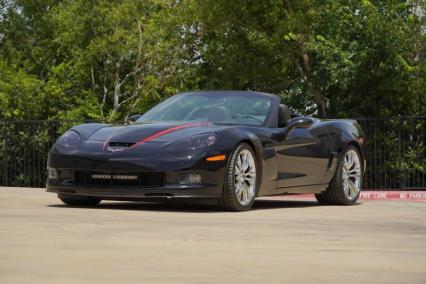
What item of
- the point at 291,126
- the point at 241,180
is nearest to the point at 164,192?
the point at 241,180

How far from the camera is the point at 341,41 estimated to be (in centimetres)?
2817

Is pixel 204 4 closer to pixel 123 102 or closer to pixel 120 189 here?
pixel 123 102

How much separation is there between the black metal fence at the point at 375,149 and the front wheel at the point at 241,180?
8.48m

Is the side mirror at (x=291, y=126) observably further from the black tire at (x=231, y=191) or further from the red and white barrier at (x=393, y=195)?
the red and white barrier at (x=393, y=195)

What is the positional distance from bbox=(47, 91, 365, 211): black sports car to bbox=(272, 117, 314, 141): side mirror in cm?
1

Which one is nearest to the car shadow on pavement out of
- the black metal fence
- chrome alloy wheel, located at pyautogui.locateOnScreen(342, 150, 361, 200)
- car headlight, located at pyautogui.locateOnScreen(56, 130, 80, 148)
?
chrome alloy wheel, located at pyautogui.locateOnScreen(342, 150, 361, 200)

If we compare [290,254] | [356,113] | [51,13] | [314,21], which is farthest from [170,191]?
[51,13]

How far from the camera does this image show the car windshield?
42.0ft

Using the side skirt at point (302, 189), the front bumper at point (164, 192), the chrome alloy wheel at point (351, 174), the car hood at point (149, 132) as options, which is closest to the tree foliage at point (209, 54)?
the chrome alloy wheel at point (351, 174)

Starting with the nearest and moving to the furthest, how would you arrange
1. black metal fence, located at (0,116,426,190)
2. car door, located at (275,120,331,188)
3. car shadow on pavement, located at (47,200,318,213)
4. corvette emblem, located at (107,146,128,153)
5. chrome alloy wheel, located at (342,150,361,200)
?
corvette emblem, located at (107,146,128,153)
car shadow on pavement, located at (47,200,318,213)
car door, located at (275,120,331,188)
chrome alloy wheel, located at (342,150,361,200)
black metal fence, located at (0,116,426,190)

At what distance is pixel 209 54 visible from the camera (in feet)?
117

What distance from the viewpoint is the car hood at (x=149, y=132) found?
Answer: 11789 mm

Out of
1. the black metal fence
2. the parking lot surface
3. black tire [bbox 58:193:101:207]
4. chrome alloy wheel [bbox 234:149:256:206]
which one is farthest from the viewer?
the black metal fence

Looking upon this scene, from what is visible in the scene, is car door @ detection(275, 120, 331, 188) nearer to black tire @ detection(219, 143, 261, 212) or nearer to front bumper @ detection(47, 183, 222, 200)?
black tire @ detection(219, 143, 261, 212)
